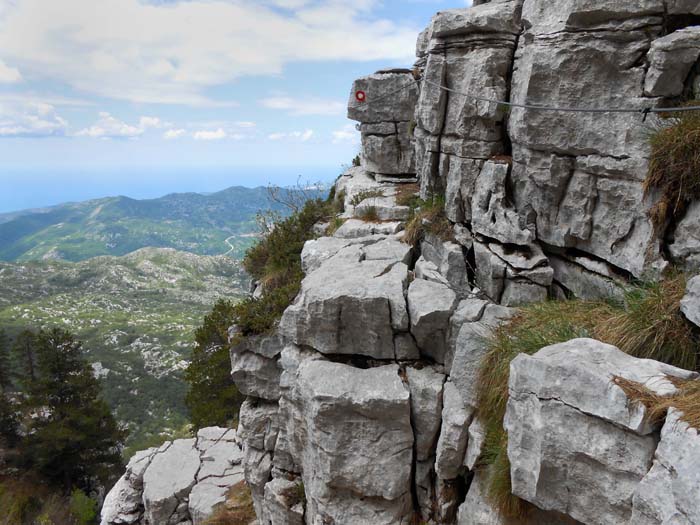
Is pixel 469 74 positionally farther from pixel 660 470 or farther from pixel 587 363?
pixel 660 470

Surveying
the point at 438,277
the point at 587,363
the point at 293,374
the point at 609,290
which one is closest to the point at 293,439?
the point at 293,374

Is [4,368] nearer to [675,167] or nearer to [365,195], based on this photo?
[365,195]

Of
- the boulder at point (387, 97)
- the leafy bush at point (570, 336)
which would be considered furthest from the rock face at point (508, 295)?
the boulder at point (387, 97)

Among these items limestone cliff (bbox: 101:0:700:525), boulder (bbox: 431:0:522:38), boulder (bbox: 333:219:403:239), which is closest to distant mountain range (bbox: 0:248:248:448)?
boulder (bbox: 333:219:403:239)

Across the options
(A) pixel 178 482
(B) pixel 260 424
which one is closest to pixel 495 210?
(B) pixel 260 424

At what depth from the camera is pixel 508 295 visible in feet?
32.5

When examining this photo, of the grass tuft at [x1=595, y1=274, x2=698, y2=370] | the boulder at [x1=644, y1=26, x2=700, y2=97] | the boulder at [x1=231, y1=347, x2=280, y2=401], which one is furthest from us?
the boulder at [x1=231, y1=347, x2=280, y2=401]

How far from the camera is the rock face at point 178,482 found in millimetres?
17328

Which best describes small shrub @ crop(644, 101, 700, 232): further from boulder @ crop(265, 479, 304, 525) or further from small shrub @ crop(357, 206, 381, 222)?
boulder @ crop(265, 479, 304, 525)

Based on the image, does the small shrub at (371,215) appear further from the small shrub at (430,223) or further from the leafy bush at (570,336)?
the leafy bush at (570,336)

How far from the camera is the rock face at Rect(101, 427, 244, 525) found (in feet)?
56.9

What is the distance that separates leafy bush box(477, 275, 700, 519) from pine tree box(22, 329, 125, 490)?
3418 cm

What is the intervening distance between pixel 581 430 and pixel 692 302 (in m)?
2.54

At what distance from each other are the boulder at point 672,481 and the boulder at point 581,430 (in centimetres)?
28
